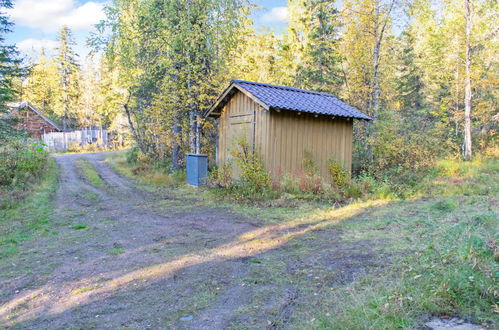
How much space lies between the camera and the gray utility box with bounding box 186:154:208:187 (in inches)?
499

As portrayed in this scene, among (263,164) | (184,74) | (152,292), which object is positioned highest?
(184,74)

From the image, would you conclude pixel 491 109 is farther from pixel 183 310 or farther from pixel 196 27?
pixel 183 310

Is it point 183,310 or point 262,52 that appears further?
point 262,52

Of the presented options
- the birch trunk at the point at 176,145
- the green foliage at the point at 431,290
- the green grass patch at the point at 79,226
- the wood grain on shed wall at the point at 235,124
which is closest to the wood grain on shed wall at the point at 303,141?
the wood grain on shed wall at the point at 235,124

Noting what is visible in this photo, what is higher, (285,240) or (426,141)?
(426,141)

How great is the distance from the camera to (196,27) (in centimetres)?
1296

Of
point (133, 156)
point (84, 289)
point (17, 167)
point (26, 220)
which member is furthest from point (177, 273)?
point (133, 156)

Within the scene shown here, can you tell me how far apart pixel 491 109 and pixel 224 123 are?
1284cm

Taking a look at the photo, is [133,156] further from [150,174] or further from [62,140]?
[62,140]

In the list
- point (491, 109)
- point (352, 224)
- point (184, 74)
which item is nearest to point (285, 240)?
point (352, 224)

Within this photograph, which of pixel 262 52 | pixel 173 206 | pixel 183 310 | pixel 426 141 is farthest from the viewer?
pixel 262 52

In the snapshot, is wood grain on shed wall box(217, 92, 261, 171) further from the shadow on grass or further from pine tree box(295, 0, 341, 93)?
pine tree box(295, 0, 341, 93)

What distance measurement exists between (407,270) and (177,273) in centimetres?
272

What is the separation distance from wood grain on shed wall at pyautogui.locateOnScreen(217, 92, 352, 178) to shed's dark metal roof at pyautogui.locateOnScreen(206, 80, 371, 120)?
0.30 meters
